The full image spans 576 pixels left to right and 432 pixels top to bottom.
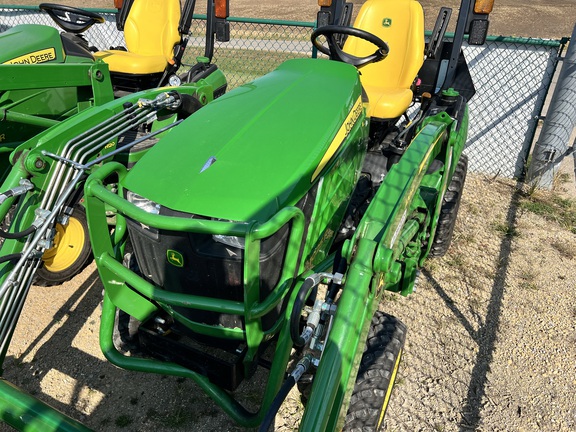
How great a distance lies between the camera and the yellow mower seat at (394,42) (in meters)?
3.65

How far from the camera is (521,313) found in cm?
313

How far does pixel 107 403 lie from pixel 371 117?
7.38ft

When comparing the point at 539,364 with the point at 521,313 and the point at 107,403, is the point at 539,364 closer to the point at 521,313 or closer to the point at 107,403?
the point at 521,313

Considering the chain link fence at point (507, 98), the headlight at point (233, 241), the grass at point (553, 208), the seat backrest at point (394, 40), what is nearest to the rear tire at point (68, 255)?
the headlight at point (233, 241)

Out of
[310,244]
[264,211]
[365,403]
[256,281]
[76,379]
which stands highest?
[264,211]

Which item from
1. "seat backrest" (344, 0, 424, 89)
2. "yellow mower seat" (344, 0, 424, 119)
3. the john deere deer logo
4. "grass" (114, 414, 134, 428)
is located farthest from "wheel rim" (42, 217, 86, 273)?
"seat backrest" (344, 0, 424, 89)

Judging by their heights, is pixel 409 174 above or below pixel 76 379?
above

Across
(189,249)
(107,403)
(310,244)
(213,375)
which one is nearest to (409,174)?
(310,244)

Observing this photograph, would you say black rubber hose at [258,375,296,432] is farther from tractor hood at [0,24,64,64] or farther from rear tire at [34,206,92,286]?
tractor hood at [0,24,64,64]

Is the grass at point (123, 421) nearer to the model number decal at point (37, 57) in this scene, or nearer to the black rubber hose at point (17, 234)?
the black rubber hose at point (17, 234)

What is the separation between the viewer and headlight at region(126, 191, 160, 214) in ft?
5.91

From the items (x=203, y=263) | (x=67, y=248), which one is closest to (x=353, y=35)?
(x=203, y=263)

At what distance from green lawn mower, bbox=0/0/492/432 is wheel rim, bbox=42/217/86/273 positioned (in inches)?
31.8

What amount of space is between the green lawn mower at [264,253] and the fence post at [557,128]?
8.73 ft
